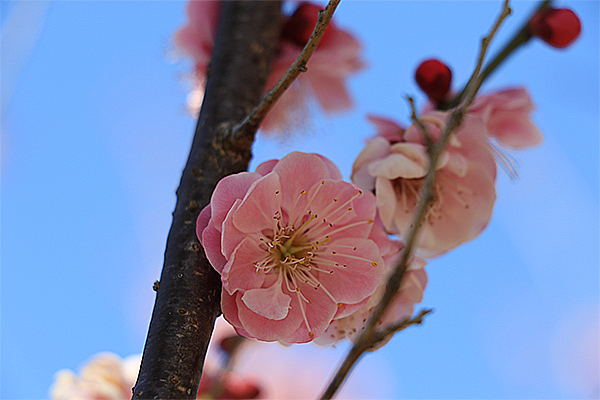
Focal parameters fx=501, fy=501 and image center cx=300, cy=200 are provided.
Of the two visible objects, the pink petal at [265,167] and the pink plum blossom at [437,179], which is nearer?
the pink petal at [265,167]

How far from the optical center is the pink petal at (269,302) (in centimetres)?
55

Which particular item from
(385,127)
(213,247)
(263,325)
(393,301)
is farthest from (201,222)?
(385,127)

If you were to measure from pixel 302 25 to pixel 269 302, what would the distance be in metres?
0.71

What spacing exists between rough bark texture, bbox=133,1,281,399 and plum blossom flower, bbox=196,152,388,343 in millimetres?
39

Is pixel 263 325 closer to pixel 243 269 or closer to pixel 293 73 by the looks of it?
pixel 243 269

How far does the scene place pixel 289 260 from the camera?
628mm

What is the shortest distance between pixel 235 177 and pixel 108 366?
0.74 m

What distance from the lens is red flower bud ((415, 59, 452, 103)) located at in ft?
3.02

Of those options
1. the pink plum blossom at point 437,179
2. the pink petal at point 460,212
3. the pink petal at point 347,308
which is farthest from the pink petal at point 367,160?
the pink petal at point 347,308

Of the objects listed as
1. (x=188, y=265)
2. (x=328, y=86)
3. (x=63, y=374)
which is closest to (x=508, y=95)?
(x=328, y=86)

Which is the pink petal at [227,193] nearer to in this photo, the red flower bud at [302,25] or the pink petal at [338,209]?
the pink petal at [338,209]

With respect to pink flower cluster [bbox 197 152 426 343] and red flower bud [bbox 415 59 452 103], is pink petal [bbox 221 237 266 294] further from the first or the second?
red flower bud [bbox 415 59 452 103]

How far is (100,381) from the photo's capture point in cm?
107

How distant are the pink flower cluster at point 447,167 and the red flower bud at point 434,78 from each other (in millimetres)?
76
